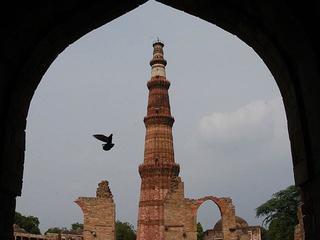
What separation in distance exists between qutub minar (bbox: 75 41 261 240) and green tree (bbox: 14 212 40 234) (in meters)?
18.9

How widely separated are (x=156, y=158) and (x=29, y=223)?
73.2ft

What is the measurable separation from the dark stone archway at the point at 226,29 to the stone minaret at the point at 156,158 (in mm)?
24880

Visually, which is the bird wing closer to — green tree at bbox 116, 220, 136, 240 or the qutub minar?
the qutub minar

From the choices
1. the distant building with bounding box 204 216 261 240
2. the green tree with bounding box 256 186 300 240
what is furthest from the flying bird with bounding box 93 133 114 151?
the green tree with bounding box 256 186 300 240

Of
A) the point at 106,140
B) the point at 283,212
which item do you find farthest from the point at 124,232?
the point at 106,140

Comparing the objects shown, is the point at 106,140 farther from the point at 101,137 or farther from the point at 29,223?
the point at 29,223

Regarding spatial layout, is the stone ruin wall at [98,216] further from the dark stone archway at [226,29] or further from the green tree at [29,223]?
the green tree at [29,223]

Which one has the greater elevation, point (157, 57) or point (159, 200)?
point (157, 57)

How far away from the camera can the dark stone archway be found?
3580mm

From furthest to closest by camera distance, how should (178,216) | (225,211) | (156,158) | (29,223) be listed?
(29,223), (156,158), (225,211), (178,216)

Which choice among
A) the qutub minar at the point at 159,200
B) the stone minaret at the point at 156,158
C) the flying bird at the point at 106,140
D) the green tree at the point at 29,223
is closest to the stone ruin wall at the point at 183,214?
the qutub minar at the point at 159,200

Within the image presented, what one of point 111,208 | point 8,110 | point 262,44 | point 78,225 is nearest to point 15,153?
point 8,110

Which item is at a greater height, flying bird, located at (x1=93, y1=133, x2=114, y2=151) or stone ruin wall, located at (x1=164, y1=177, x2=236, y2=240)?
stone ruin wall, located at (x1=164, y1=177, x2=236, y2=240)

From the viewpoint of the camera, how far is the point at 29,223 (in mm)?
46312
